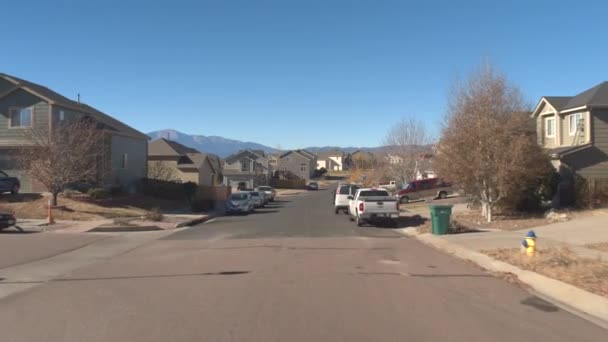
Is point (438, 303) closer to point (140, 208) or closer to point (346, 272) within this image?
point (346, 272)

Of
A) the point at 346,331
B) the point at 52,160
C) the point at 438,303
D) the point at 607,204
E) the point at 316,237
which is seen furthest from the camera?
the point at 52,160

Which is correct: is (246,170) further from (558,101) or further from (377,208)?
(377,208)

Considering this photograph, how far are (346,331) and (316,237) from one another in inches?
512

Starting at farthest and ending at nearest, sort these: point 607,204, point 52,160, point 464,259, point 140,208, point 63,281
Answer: point 140,208, point 52,160, point 607,204, point 464,259, point 63,281

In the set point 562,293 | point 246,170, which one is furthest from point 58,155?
point 246,170

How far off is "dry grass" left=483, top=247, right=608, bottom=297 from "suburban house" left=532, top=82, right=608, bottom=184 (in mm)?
14618

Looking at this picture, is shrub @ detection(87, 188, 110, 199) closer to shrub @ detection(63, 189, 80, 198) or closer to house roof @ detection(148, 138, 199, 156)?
shrub @ detection(63, 189, 80, 198)

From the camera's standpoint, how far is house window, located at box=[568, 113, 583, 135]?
30622mm

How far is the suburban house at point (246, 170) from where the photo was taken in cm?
9531

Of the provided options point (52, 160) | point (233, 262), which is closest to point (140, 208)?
point (52, 160)

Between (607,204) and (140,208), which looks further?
(140,208)

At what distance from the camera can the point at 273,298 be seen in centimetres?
894

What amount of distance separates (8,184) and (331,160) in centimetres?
16779

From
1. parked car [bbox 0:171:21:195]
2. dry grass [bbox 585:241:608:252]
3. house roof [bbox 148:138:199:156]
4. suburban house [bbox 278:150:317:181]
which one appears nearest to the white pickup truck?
dry grass [bbox 585:241:608:252]
